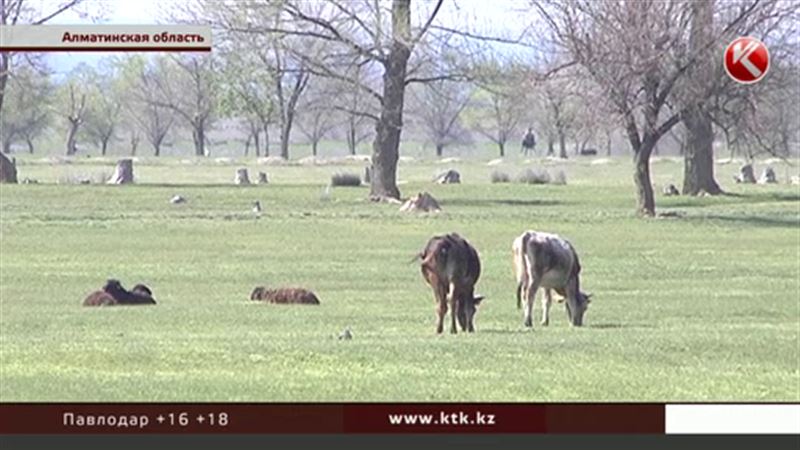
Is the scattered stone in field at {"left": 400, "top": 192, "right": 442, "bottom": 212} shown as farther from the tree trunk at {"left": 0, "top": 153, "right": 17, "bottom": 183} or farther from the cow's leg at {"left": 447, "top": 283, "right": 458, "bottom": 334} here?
the cow's leg at {"left": 447, "top": 283, "right": 458, "bottom": 334}

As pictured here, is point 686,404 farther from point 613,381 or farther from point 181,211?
point 181,211

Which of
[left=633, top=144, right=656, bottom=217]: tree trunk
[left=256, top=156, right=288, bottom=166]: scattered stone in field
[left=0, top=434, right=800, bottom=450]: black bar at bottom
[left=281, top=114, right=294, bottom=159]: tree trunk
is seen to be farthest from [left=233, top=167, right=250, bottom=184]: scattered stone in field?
[left=0, top=434, right=800, bottom=450]: black bar at bottom

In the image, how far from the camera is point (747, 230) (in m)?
→ 25.9

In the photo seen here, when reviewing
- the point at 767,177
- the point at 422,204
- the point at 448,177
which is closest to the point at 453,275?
the point at 448,177

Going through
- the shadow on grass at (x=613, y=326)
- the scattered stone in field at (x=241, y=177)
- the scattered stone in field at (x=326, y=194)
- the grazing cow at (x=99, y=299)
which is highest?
the scattered stone in field at (x=241, y=177)

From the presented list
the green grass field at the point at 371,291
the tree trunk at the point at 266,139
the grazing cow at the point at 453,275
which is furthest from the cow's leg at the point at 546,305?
the tree trunk at the point at 266,139

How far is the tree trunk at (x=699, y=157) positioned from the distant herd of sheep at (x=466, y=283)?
8.46 m

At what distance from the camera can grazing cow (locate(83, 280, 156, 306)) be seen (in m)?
16.1

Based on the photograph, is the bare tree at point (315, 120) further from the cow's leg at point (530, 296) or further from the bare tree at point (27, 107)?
the cow's leg at point (530, 296)

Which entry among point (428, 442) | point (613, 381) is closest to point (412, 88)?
point (613, 381)

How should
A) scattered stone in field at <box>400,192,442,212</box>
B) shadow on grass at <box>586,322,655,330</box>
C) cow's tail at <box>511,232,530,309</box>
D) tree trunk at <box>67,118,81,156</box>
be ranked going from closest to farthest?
tree trunk at <box>67,118,81,156</box> < shadow on grass at <box>586,322,655,330</box> < cow's tail at <box>511,232,530,309</box> < scattered stone in field at <box>400,192,442,212</box>

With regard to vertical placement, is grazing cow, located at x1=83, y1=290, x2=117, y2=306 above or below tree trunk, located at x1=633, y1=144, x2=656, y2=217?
below

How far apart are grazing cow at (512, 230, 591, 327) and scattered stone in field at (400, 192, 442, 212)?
855 centimetres

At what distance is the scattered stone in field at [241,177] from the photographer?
19656mm
